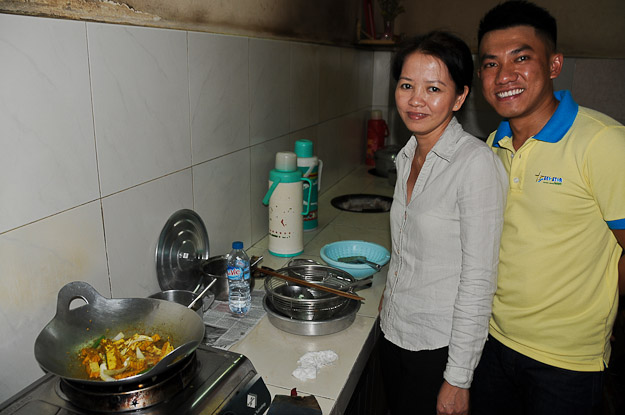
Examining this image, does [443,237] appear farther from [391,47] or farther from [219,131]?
[391,47]

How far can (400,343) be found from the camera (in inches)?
47.7

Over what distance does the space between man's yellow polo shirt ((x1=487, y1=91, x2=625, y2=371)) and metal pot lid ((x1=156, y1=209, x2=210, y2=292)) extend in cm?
82

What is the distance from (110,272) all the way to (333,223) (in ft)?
3.64

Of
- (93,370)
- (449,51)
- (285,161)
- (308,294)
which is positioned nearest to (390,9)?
(285,161)

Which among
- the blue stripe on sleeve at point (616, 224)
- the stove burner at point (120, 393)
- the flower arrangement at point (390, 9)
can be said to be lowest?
the stove burner at point (120, 393)

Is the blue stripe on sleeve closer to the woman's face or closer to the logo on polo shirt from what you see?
the logo on polo shirt

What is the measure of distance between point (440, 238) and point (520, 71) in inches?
16.7

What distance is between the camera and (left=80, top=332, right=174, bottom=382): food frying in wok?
0.89 m

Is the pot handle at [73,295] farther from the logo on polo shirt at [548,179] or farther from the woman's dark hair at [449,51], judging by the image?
the logo on polo shirt at [548,179]

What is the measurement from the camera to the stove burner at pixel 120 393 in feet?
2.69

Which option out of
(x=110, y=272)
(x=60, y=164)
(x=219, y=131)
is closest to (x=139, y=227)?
(x=110, y=272)

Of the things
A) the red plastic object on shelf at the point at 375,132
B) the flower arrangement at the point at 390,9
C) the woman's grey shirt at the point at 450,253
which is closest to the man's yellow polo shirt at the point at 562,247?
the woman's grey shirt at the point at 450,253

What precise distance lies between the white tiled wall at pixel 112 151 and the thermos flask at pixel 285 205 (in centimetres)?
11

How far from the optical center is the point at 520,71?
45.6 inches
